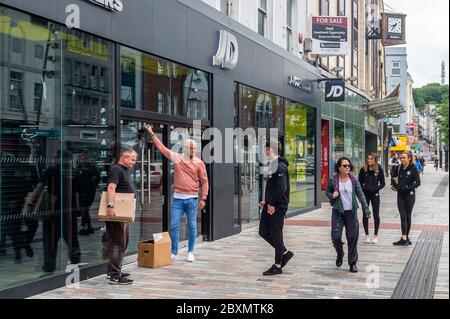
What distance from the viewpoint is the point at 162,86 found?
31.7ft

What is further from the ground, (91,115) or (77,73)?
(77,73)

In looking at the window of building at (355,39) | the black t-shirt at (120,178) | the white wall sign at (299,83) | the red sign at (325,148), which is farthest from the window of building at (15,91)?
the window of building at (355,39)

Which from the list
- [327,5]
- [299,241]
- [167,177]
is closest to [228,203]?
[299,241]

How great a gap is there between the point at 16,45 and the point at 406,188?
6.97 metres

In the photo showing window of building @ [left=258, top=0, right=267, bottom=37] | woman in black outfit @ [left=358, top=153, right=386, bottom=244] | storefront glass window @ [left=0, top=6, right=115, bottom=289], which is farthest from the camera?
window of building @ [left=258, top=0, right=267, bottom=37]

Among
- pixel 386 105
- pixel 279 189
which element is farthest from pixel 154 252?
pixel 386 105

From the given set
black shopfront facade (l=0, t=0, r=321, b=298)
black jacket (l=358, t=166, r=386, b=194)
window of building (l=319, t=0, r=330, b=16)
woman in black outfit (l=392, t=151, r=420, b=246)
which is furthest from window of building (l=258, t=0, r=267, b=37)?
window of building (l=319, t=0, r=330, b=16)

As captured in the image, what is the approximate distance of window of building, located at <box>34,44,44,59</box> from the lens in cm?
689

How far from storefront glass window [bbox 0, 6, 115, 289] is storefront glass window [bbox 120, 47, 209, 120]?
493 millimetres

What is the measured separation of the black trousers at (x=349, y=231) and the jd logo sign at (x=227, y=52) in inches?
163

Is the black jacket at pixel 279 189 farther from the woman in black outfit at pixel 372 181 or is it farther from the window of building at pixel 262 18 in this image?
the window of building at pixel 262 18

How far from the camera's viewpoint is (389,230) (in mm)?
13078

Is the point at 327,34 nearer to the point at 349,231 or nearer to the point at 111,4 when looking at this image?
the point at 349,231

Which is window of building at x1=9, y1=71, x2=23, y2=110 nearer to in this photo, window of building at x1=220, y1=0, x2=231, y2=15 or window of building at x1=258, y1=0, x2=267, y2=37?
window of building at x1=220, y1=0, x2=231, y2=15
